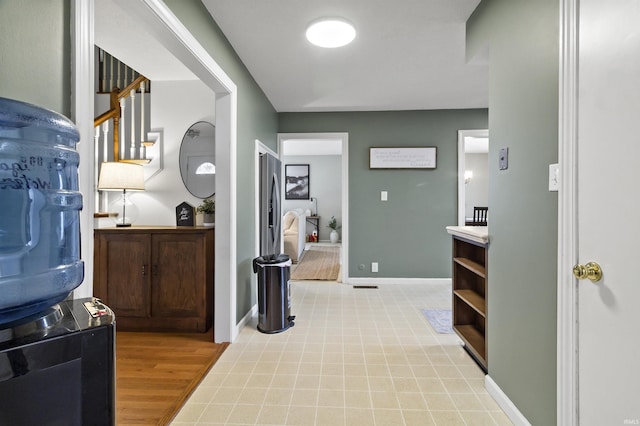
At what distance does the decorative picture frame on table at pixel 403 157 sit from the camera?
428 centimetres

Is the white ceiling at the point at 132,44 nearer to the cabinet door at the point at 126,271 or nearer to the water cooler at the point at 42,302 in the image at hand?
the cabinet door at the point at 126,271

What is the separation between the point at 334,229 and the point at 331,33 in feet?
21.4

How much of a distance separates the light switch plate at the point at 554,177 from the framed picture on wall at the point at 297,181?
7515 mm

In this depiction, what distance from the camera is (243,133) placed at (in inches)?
111

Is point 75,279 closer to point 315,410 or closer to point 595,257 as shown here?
point 315,410

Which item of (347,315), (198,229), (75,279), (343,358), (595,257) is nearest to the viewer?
(75,279)

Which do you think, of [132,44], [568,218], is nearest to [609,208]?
[568,218]

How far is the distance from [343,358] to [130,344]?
168 cm

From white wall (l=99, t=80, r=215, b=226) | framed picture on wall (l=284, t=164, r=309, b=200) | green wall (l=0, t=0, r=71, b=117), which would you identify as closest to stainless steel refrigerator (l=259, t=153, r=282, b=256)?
white wall (l=99, t=80, r=215, b=226)

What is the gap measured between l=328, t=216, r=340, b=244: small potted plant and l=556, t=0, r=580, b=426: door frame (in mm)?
7073

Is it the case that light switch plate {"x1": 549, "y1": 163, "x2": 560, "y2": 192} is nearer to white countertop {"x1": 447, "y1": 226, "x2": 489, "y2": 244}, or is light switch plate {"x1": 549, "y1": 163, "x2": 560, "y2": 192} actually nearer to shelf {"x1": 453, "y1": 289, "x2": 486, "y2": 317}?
white countertop {"x1": 447, "y1": 226, "x2": 489, "y2": 244}

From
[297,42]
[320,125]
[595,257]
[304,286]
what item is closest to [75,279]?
[595,257]

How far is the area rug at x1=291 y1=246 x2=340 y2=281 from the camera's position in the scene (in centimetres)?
472

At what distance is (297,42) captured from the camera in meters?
2.48
